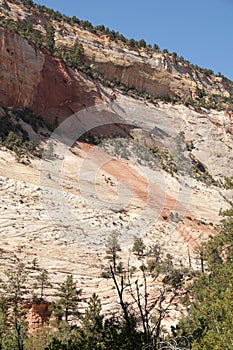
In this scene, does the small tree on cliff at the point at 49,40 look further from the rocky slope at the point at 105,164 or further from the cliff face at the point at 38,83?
the cliff face at the point at 38,83

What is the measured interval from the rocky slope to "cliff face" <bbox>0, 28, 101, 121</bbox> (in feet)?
0.40

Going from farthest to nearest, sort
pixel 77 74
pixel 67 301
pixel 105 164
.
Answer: pixel 77 74 < pixel 105 164 < pixel 67 301

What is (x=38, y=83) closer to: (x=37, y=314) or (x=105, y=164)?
(x=105, y=164)

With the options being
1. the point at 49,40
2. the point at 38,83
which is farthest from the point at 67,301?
the point at 49,40

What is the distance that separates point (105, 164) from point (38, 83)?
13.0 m

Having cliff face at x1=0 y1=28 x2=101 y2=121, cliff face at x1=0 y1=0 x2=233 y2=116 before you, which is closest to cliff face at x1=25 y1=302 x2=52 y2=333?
cliff face at x1=0 y1=28 x2=101 y2=121

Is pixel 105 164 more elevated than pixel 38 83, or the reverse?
pixel 38 83

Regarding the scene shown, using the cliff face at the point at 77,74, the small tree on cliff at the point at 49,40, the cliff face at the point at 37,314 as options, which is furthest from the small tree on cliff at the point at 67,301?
the small tree on cliff at the point at 49,40

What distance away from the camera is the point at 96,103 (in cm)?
5538

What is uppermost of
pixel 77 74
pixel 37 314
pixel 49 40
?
pixel 49 40

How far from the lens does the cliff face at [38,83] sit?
4653cm

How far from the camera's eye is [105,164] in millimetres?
44094

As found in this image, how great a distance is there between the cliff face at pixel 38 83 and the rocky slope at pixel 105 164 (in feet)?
0.40

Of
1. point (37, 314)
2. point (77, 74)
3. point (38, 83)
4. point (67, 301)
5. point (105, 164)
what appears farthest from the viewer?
Answer: point (77, 74)
